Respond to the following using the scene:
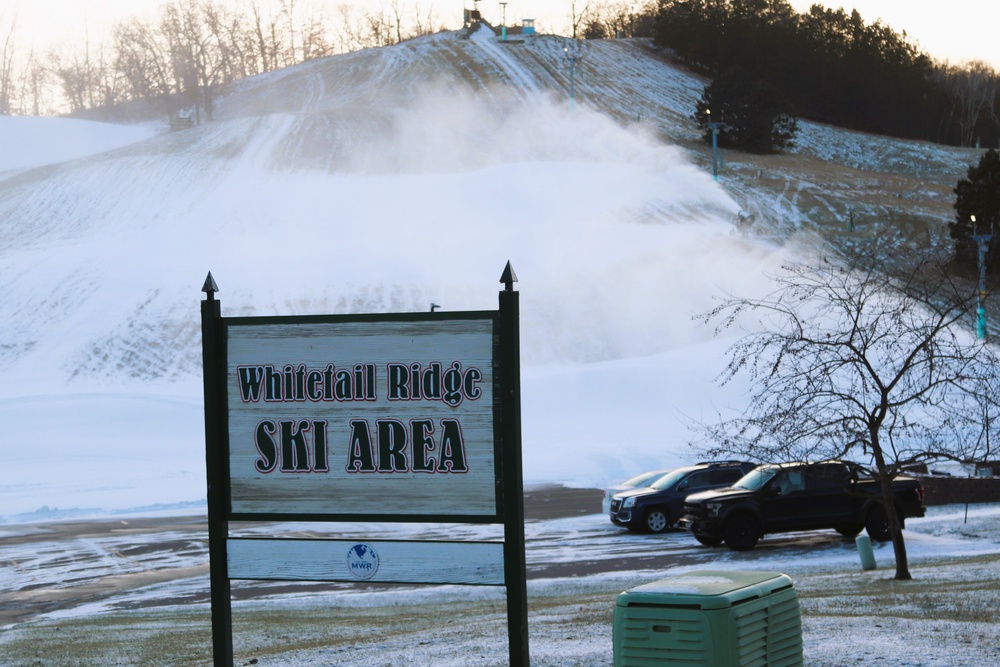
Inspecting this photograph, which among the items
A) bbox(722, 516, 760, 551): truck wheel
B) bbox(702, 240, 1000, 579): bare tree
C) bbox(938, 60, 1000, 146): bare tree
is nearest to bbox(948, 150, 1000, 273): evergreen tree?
bbox(722, 516, 760, 551): truck wheel

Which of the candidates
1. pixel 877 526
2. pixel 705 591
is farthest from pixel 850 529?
pixel 705 591

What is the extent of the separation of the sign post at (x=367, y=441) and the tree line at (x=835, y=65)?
119 meters

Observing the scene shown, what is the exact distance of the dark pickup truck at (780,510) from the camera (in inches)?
762

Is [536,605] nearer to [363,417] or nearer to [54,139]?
[363,417]

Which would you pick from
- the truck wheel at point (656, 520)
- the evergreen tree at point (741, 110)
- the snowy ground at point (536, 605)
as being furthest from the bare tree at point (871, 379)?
the evergreen tree at point (741, 110)

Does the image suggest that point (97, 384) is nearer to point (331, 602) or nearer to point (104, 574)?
point (104, 574)

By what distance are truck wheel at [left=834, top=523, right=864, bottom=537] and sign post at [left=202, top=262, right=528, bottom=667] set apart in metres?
14.5

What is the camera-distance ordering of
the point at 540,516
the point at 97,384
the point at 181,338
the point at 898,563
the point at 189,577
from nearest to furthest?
the point at 898,563
the point at 189,577
the point at 540,516
the point at 97,384
the point at 181,338

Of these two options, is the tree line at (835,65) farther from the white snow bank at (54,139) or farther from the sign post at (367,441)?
the sign post at (367,441)

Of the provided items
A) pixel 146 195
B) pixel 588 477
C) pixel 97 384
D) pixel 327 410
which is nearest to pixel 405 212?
pixel 146 195

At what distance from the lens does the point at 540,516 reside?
25.3 m

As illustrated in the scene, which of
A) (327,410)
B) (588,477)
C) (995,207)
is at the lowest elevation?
(588,477)

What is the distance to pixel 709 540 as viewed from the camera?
19.7m

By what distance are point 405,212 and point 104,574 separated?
5588 centimetres
